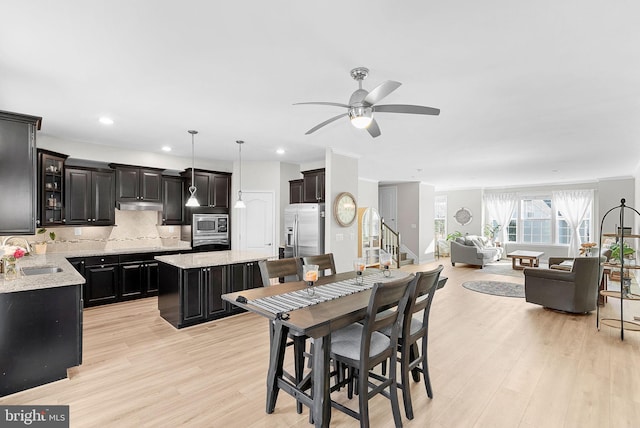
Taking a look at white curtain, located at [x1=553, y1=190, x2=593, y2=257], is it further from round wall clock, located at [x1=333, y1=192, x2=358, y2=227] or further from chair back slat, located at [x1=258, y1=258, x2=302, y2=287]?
chair back slat, located at [x1=258, y1=258, x2=302, y2=287]

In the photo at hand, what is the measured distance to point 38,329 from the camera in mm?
2734

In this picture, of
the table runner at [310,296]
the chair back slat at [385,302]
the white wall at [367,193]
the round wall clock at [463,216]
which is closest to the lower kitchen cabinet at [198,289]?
the table runner at [310,296]

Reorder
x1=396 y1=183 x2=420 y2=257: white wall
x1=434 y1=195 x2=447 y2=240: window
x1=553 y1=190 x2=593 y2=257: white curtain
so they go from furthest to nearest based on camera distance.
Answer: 1. x1=434 y1=195 x2=447 y2=240: window
2. x1=396 y1=183 x2=420 y2=257: white wall
3. x1=553 y1=190 x2=593 y2=257: white curtain

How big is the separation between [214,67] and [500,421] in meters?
3.42

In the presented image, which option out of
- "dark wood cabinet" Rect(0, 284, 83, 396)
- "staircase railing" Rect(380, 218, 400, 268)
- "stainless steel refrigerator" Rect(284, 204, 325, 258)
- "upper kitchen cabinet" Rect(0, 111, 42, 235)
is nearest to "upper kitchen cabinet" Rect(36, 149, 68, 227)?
"upper kitchen cabinet" Rect(0, 111, 42, 235)

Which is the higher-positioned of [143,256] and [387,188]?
[387,188]

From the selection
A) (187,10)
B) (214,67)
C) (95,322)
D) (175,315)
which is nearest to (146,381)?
(175,315)

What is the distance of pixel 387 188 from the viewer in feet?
34.9

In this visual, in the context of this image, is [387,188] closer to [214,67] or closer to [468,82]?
[468,82]

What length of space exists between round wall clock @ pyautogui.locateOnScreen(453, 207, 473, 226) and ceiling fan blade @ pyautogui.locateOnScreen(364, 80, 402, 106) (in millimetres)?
10542

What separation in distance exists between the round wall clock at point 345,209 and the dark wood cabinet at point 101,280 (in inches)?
143

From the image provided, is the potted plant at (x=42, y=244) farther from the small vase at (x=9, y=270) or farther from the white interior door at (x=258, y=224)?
the white interior door at (x=258, y=224)

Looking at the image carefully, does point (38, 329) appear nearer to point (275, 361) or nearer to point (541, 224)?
point (275, 361)

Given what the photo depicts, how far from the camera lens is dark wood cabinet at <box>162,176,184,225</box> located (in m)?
5.93
